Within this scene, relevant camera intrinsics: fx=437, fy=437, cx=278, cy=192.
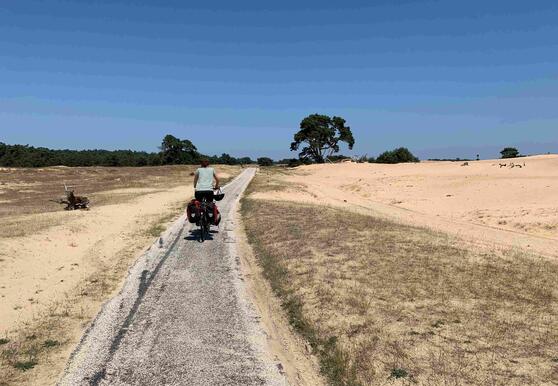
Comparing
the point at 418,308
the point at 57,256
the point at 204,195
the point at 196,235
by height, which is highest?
the point at 204,195

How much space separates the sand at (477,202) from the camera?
2039cm

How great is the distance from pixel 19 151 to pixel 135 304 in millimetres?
143100

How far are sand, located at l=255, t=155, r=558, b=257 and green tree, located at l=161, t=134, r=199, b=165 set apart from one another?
3556 inches

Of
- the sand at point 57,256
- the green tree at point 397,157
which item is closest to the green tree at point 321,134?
the green tree at point 397,157

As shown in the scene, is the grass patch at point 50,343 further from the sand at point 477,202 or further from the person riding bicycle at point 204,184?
the sand at point 477,202

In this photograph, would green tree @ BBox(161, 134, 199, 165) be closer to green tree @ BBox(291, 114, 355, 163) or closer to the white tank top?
green tree @ BBox(291, 114, 355, 163)

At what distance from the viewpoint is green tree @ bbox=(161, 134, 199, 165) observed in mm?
137375

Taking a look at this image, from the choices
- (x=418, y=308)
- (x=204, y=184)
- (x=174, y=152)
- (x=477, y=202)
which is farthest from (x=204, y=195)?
(x=174, y=152)

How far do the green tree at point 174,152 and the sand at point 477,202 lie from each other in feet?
296

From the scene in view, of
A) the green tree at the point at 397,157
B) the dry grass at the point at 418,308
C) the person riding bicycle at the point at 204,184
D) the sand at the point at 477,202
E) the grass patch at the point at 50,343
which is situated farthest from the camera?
the green tree at the point at 397,157

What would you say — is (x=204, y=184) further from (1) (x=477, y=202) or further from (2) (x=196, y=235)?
(1) (x=477, y=202)

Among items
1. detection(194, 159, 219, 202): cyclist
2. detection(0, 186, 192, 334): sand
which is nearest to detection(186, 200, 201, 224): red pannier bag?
detection(194, 159, 219, 202): cyclist

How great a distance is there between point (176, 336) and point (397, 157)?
91.6 m

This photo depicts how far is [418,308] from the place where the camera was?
8.38 metres
